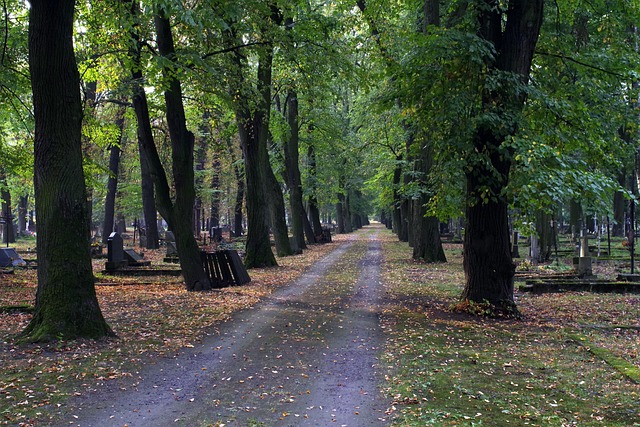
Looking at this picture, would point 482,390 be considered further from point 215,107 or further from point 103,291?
point 215,107

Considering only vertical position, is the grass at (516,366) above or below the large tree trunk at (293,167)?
below

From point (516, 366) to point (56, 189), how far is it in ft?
20.6

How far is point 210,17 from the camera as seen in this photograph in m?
9.11

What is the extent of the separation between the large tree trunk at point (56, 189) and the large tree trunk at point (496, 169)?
6.07 meters

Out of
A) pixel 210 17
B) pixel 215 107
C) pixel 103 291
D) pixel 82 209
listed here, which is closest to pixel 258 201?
pixel 215 107

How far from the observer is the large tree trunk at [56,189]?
23.6 ft

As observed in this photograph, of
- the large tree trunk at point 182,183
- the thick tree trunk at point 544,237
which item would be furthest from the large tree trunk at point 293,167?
the large tree trunk at point 182,183

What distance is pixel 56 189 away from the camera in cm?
723

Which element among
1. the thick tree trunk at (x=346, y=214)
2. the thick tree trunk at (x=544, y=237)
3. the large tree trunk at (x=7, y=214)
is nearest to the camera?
the thick tree trunk at (x=544, y=237)

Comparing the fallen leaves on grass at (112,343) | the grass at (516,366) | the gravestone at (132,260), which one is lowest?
the grass at (516,366)

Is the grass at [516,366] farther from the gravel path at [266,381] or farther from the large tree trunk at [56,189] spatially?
the large tree trunk at [56,189]

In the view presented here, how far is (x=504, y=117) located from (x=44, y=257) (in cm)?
715

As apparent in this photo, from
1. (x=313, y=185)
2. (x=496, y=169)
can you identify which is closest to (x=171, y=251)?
(x=313, y=185)

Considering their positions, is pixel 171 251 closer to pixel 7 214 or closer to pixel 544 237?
pixel 544 237
